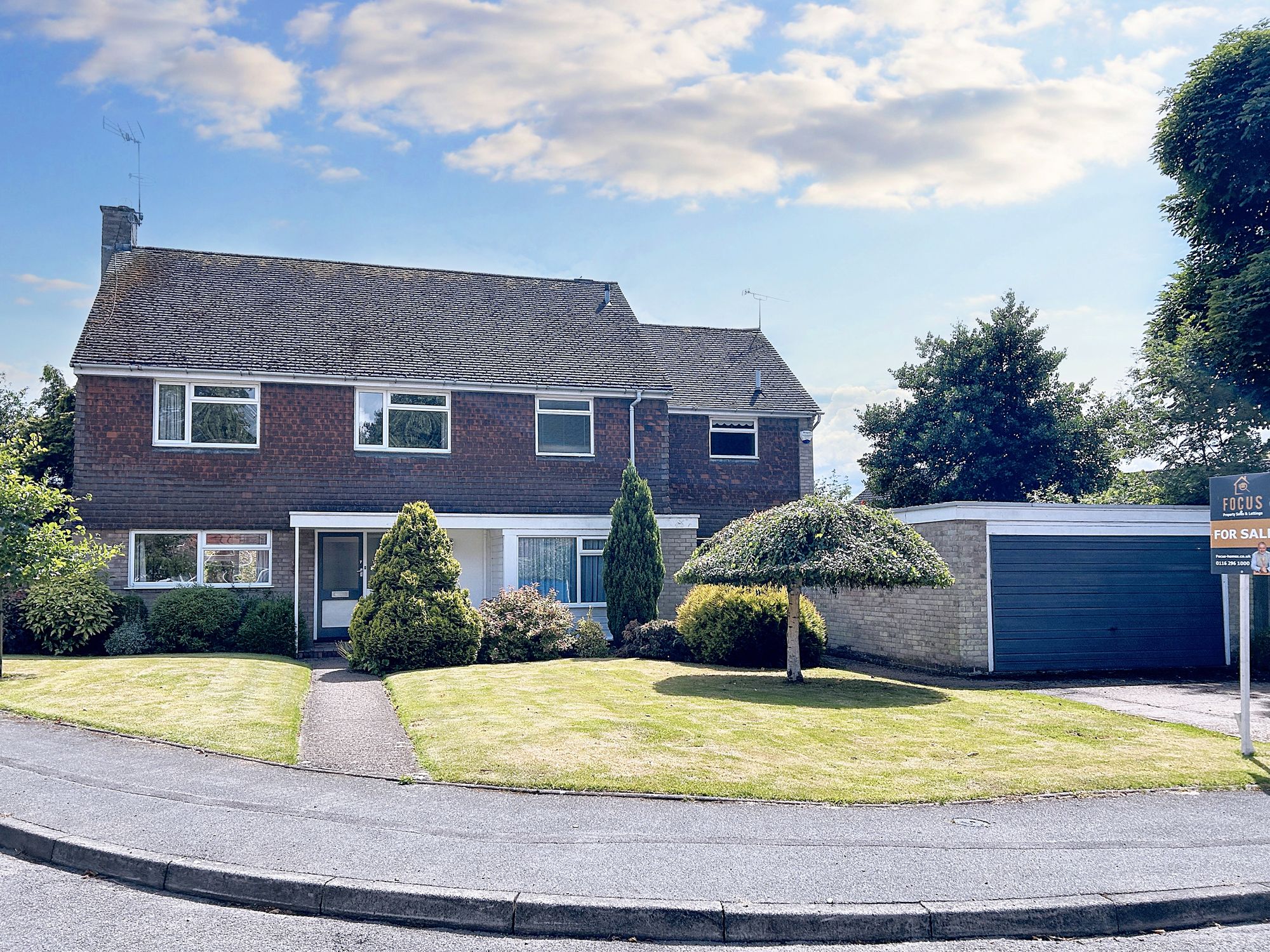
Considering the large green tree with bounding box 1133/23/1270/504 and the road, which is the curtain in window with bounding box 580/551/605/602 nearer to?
the large green tree with bounding box 1133/23/1270/504

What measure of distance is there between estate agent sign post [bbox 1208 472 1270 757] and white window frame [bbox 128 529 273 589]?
16.5 metres

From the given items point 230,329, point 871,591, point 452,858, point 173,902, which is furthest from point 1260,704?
point 230,329

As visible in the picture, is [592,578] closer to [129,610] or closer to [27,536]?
[129,610]

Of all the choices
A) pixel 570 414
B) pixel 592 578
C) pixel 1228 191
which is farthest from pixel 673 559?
pixel 1228 191

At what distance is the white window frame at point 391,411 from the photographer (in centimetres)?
2100

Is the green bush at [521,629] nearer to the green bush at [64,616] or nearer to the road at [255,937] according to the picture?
the green bush at [64,616]

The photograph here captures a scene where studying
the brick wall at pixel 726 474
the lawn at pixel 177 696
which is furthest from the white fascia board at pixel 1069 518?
the lawn at pixel 177 696

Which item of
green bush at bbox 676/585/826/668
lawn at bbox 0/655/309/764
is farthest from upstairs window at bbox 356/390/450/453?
green bush at bbox 676/585/826/668

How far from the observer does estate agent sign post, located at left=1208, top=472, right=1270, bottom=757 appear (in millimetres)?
9914

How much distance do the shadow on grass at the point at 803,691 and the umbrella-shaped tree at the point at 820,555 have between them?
615 millimetres

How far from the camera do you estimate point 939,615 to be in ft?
56.4

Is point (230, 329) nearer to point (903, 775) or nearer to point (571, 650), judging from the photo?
point (571, 650)

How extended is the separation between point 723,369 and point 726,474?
3.53 meters

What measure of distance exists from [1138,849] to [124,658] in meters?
15.1
